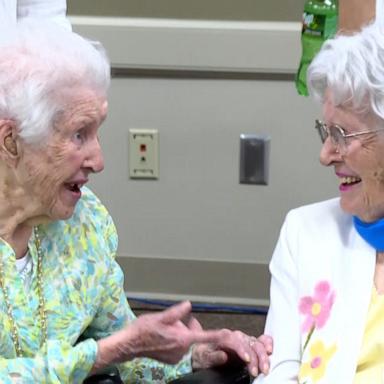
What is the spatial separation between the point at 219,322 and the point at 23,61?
2198 mm

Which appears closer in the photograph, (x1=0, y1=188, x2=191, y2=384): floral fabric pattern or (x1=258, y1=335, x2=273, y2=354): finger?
(x1=0, y1=188, x2=191, y2=384): floral fabric pattern

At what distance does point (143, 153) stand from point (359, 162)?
77.9 inches

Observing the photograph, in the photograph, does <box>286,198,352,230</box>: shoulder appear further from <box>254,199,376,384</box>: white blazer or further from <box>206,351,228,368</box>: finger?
<box>206,351,228,368</box>: finger

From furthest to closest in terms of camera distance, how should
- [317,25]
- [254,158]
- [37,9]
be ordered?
[254,158]
[317,25]
[37,9]

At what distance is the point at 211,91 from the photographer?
151 inches

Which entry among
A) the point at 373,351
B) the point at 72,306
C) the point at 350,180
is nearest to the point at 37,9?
the point at 72,306

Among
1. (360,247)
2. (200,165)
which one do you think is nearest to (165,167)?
Result: (200,165)

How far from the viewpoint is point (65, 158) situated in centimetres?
196

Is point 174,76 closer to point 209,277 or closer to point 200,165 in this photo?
point 200,165

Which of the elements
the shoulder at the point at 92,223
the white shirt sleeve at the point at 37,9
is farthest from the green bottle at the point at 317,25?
the shoulder at the point at 92,223

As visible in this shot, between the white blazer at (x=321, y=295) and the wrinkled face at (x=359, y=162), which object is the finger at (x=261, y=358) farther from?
the wrinkled face at (x=359, y=162)

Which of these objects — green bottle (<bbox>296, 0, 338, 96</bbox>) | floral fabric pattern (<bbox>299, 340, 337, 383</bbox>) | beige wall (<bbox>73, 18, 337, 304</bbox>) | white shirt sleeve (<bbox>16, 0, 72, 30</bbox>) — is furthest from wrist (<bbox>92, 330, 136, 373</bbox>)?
beige wall (<bbox>73, 18, 337, 304</bbox>)

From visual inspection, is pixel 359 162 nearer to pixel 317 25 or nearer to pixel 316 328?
pixel 316 328

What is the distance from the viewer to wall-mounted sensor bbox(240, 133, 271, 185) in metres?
3.85
